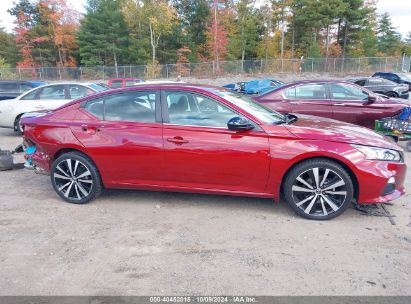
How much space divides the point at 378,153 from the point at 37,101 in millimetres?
8854

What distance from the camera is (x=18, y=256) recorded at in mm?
3309

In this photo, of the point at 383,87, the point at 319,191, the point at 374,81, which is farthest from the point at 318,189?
the point at 374,81

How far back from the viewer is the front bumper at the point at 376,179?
3723 mm

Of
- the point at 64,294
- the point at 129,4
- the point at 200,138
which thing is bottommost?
the point at 64,294

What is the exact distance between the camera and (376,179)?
3727 millimetres

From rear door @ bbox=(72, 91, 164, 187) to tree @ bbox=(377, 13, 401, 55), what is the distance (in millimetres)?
61472

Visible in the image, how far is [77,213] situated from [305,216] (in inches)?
113

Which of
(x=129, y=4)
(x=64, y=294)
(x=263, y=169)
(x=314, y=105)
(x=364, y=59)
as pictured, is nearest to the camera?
(x=64, y=294)

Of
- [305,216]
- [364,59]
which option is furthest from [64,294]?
[364,59]

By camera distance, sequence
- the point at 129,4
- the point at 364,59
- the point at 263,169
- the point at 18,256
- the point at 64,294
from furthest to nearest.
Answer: the point at 129,4, the point at 364,59, the point at 263,169, the point at 18,256, the point at 64,294

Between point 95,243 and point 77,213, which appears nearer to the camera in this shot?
point 95,243

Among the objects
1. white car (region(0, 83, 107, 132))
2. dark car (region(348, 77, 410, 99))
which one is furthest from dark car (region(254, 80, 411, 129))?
dark car (region(348, 77, 410, 99))

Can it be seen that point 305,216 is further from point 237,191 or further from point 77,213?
point 77,213

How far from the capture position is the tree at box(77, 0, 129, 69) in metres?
41.2
